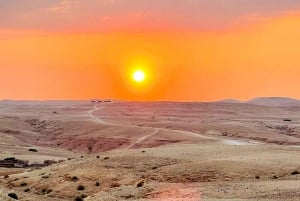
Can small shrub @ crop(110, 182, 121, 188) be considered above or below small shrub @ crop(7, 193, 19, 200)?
above

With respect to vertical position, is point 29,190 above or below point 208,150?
below

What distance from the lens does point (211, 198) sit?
109 feet

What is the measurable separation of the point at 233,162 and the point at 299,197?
1234 cm

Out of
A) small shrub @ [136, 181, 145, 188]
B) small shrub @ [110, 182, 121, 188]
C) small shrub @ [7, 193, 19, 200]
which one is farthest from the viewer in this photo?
small shrub @ [110, 182, 121, 188]

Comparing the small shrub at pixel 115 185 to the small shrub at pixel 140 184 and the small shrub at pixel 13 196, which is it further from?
the small shrub at pixel 13 196

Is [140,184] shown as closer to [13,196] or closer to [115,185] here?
[115,185]

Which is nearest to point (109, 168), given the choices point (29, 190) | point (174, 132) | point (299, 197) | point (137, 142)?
point (29, 190)

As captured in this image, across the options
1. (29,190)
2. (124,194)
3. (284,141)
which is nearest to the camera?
(124,194)

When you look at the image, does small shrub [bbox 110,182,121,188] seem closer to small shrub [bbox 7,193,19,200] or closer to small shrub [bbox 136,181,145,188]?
small shrub [bbox 136,181,145,188]

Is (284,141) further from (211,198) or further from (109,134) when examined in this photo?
(211,198)

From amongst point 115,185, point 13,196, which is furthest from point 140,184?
point 13,196

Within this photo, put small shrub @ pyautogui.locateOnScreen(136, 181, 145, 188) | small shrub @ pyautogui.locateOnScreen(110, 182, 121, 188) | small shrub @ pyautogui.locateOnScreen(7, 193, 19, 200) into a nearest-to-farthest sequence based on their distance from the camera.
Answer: small shrub @ pyautogui.locateOnScreen(136, 181, 145, 188), small shrub @ pyautogui.locateOnScreen(7, 193, 19, 200), small shrub @ pyautogui.locateOnScreen(110, 182, 121, 188)

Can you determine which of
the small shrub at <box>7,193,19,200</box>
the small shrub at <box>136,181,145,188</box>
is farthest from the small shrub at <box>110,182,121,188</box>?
the small shrub at <box>7,193,19,200</box>

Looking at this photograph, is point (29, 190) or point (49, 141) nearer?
point (29, 190)
